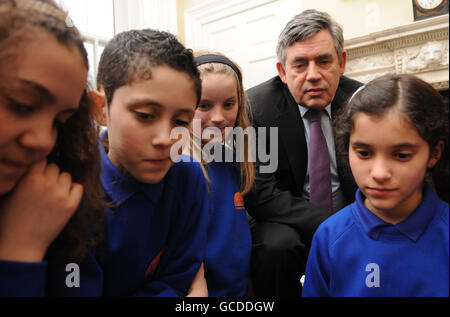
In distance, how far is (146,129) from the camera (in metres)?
0.40

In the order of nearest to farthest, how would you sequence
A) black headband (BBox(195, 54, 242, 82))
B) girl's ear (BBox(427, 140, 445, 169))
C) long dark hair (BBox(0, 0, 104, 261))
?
1. long dark hair (BBox(0, 0, 104, 261))
2. girl's ear (BBox(427, 140, 445, 169))
3. black headband (BBox(195, 54, 242, 82))

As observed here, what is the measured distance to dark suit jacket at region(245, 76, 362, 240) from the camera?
0.62 meters

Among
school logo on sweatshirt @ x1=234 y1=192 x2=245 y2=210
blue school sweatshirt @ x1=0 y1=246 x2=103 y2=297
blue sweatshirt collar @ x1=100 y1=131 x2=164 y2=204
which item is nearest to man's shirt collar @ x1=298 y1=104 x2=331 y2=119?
school logo on sweatshirt @ x1=234 y1=192 x2=245 y2=210

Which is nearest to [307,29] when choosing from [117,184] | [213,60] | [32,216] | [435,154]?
[213,60]

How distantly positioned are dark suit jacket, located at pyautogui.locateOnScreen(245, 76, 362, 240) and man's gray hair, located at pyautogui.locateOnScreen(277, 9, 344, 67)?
0.35 ft

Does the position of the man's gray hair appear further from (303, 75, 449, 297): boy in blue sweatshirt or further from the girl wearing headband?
(303, 75, 449, 297): boy in blue sweatshirt

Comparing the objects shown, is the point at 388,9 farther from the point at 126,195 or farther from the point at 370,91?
the point at 126,195

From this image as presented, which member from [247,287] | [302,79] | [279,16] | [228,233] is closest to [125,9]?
[302,79]

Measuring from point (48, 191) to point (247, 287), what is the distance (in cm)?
43

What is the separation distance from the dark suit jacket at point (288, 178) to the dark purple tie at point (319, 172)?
17mm

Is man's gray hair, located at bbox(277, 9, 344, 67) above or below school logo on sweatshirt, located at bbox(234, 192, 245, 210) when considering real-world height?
above

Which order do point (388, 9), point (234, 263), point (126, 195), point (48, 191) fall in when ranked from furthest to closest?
point (388, 9) < point (234, 263) < point (126, 195) < point (48, 191)

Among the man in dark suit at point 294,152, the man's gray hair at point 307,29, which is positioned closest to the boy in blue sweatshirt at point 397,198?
the man in dark suit at point 294,152

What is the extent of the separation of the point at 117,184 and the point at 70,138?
9cm
